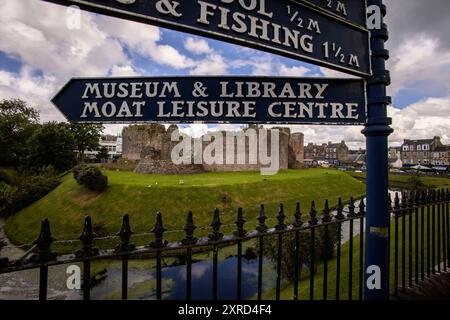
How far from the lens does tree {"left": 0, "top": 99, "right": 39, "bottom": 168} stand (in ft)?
87.6

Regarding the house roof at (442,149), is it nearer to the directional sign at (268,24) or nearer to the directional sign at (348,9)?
the directional sign at (348,9)

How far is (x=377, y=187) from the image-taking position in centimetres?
260

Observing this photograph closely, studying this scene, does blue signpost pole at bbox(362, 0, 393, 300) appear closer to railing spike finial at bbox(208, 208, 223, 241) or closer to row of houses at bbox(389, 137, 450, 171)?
railing spike finial at bbox(208, 208, 223, 241)

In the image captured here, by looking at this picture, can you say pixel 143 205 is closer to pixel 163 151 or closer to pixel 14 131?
pixel 163 151

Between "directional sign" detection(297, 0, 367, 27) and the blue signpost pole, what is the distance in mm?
591

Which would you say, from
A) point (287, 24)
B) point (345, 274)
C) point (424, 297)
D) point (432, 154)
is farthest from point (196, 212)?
point (432, 154)

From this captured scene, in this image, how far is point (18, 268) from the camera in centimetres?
176

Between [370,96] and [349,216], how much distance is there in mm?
1427

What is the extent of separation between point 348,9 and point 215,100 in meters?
1.73

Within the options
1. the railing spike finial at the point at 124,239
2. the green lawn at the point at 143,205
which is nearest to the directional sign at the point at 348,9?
the railing spike finial at the point at 124,239

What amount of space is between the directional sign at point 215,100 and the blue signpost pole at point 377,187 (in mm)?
125

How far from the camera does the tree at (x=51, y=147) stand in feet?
96.3

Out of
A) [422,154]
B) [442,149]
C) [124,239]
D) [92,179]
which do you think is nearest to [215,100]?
[124,239]
